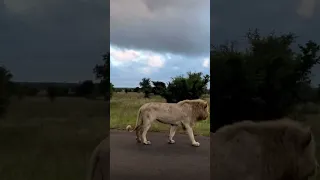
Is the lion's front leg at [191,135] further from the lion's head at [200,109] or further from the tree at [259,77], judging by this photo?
the tree at [259,77]

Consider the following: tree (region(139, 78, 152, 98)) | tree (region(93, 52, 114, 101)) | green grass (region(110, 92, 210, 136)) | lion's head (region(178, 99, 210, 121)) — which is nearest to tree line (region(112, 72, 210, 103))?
tree (region(139, 78, 152, 98))

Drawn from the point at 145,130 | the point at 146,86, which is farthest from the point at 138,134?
the point at 146,86

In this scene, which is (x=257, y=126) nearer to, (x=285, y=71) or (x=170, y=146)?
(x=285, y=71)

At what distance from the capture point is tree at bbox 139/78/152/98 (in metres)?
5.05

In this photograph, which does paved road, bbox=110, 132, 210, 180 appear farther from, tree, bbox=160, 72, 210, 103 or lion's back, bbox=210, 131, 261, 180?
lion's back, bbox=210, 131, 261, 180

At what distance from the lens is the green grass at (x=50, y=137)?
2.34 m

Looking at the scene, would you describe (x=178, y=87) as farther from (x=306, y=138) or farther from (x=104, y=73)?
(x=306, y=138)

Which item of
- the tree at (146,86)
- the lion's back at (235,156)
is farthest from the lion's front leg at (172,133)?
the lion's back at (235,156)

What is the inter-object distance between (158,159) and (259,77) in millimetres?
2208

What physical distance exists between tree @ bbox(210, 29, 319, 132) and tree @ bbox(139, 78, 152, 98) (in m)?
2.32

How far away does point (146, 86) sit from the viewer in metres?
5.25

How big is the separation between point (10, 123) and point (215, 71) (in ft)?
4.20

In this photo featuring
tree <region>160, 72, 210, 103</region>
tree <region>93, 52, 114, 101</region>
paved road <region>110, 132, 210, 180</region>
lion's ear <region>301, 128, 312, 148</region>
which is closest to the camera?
lion's ear <region>301, 128, 312, 148</region>

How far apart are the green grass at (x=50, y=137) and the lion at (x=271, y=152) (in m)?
0.83
